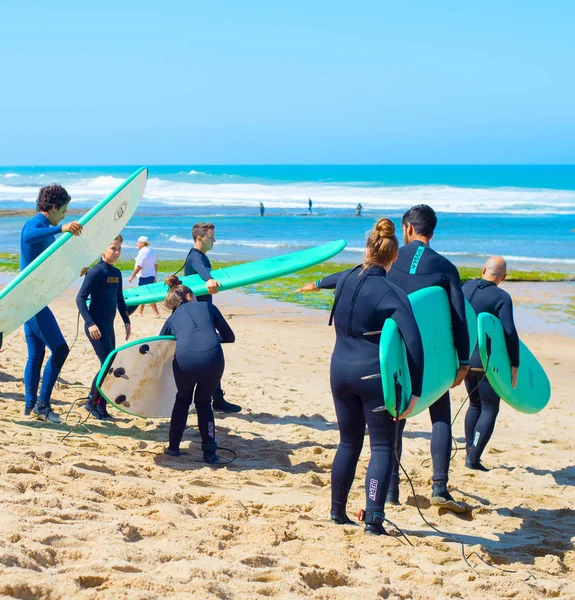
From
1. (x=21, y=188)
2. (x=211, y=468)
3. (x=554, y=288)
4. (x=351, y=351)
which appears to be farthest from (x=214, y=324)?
(x=21, y=188)

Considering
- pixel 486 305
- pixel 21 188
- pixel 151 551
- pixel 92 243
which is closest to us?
pixel 151 551

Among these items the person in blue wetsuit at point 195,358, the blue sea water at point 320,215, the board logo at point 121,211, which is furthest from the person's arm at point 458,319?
the blue sea water at point 320,215

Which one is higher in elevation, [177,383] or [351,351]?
[351,351]

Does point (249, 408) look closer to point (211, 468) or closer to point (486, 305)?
point (211, 468)

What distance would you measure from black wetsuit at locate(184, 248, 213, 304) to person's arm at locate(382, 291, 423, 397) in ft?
9.23

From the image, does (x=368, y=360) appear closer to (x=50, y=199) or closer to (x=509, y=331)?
(x=509, y=331)

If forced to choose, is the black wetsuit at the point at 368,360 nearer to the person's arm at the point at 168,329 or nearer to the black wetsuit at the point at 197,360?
the black wetsuit at the point at 197,360

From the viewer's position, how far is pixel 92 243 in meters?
6.39

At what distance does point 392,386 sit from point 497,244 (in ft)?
84.1

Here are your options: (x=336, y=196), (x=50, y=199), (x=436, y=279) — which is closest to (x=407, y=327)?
(x=436, y=279)

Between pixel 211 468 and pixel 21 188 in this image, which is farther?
pixel 21 188

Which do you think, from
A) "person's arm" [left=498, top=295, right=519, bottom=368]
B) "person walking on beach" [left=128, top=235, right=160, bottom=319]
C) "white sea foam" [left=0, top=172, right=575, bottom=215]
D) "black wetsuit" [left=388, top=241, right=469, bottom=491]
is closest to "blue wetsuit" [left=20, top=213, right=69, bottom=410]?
"black wetsuit" [left=388, top=241, right=469, bottom=491]

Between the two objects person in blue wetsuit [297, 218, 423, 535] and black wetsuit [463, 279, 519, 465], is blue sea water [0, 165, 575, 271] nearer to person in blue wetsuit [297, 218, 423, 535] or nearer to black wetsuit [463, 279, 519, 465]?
black wetsuit [463, 279, 519, 465]

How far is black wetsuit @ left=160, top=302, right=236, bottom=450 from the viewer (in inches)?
196
